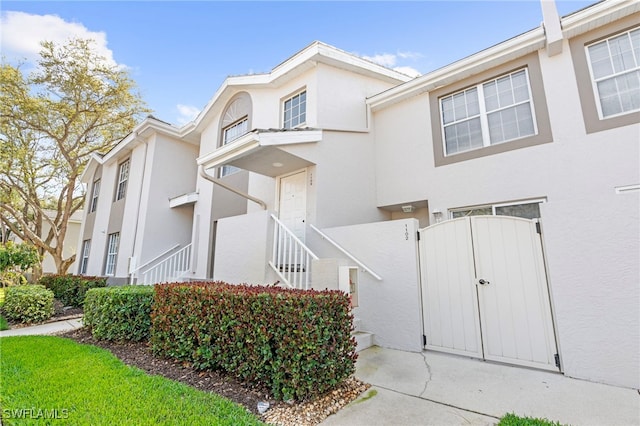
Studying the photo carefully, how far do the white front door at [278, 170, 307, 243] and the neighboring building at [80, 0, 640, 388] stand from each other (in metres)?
0.05

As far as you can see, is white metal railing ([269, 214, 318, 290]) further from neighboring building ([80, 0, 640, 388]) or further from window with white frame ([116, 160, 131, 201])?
window with white frame ([116, 160, 131, 201])

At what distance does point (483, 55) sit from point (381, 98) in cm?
281

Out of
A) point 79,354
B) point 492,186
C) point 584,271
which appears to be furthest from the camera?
point 492,186

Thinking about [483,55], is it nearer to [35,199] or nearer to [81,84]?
[81,84]

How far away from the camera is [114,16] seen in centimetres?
982

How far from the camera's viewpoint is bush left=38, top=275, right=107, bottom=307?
424 inches

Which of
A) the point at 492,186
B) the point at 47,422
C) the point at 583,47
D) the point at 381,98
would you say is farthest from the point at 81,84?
the point at 583,47

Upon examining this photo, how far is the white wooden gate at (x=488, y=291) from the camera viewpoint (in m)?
4.62

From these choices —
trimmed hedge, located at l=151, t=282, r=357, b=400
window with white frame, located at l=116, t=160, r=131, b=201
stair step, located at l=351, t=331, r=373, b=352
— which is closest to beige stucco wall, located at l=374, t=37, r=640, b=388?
stair step, located at l=351, t=331, r=373, b=352

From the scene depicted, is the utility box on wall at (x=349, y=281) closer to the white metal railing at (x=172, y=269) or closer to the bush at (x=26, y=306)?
the white metal railing at (x=172, y=269)

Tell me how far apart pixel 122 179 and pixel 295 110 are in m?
11.2

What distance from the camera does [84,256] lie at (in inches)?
688

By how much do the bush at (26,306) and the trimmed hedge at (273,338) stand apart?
6.41m

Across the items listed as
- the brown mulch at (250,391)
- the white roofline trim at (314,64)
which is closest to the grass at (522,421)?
the brown mulch at (250,391)
